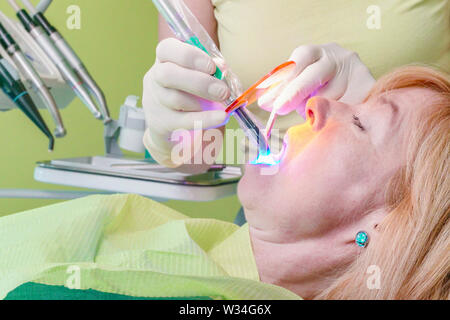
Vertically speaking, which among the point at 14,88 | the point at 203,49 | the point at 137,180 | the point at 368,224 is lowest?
the point at 137,180

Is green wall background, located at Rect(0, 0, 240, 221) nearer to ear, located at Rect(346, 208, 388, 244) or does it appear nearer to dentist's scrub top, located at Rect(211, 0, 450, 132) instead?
dentist's scrub top, located at Rect(211, 0, 450, 132)

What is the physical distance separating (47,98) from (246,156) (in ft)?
2.56

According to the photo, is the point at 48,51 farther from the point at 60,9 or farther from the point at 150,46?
the point at 150,46

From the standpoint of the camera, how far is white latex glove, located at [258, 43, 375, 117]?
926mm

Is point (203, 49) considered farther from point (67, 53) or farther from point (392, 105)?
Result: point (67, 53)

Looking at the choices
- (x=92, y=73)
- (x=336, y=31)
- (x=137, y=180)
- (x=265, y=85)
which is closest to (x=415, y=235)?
(x=265, y=85)

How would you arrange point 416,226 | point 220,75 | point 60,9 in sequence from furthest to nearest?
point 60,9 < point 220,75 < point 416,226

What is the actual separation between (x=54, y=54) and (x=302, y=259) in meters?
1.13

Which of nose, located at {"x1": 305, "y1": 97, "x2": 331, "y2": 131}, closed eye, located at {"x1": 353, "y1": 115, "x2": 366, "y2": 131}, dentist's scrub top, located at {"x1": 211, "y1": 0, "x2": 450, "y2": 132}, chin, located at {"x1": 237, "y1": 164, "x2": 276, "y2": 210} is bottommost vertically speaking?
chin, located at {"x1": 237, "y1": 164, "x2": 276, "y2": 210}

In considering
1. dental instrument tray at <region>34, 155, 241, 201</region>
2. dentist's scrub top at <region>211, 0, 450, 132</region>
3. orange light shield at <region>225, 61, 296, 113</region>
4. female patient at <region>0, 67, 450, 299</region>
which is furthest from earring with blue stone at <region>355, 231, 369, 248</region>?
dental instrument tray at <region>34, 155, 241, 201</region>

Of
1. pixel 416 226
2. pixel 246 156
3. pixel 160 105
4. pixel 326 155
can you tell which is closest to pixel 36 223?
pixel 160 105

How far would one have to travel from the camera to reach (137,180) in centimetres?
141

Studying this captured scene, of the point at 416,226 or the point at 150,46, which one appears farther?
the point at 150,46

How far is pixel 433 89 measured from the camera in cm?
94
